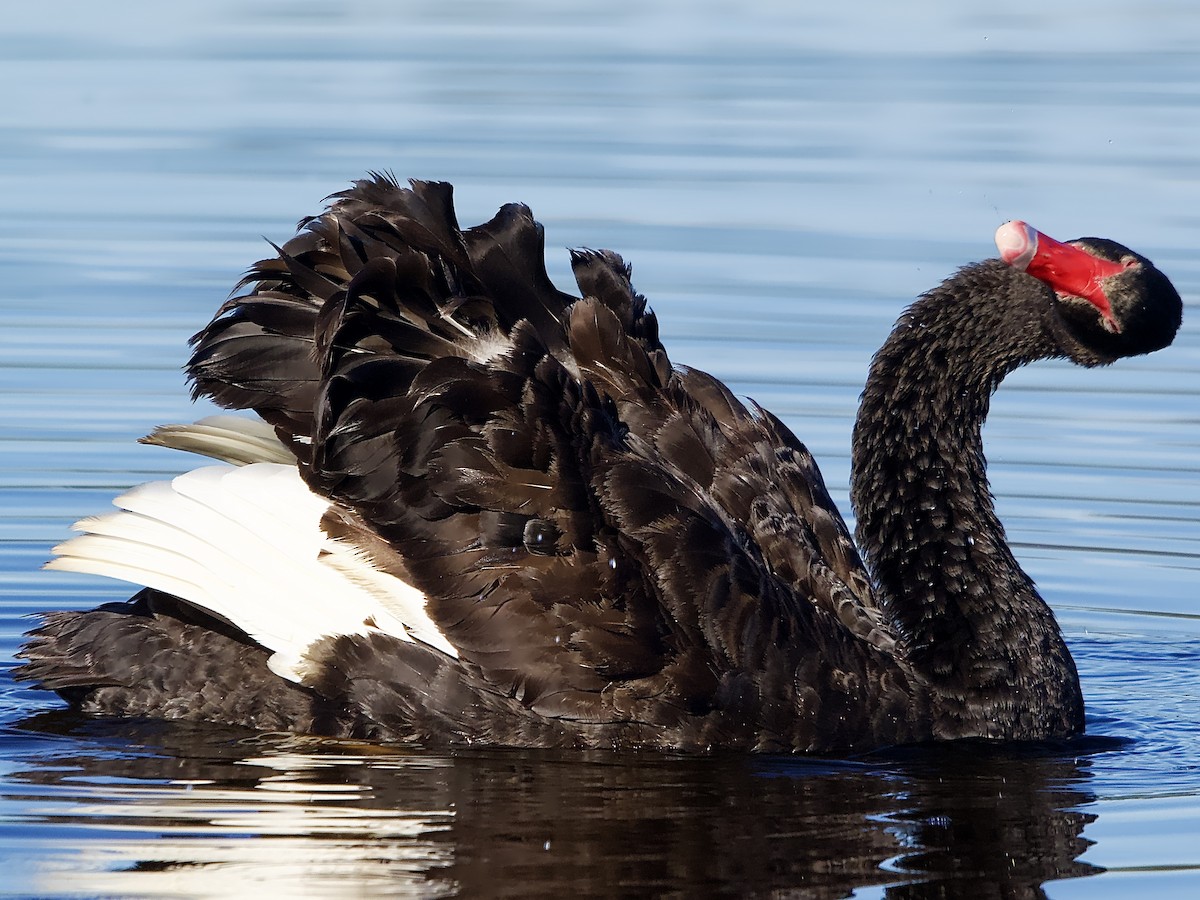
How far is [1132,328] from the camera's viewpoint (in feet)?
28.0

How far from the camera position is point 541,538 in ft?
25.7

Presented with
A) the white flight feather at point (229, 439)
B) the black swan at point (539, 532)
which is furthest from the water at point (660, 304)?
the white flight feather at point (229, 439)

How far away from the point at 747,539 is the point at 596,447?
766 millimetres

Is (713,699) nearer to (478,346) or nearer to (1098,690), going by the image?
(478,346)

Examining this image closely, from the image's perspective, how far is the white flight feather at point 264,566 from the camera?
798 cm

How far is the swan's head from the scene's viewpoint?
8.46 metres

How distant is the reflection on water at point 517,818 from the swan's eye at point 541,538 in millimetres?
744

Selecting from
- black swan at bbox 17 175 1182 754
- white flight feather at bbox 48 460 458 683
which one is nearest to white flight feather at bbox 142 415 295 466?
black swan at bbox 17 175 1182 754

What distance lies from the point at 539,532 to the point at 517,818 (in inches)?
44.3

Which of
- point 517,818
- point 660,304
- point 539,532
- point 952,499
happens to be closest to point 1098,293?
point 952,499

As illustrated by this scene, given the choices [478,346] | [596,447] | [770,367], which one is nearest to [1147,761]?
[596,447]

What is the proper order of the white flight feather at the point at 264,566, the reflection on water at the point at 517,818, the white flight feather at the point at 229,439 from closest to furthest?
1. the reflection on water at the point at 517,818
2. the white flight feather at the point at 264,566
3. the white flight feather at the point at 229,439

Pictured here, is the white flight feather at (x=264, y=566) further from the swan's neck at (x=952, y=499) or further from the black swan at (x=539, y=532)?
the swan's neck at (x=952, y=499)

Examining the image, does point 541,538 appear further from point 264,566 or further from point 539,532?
point 264,566
